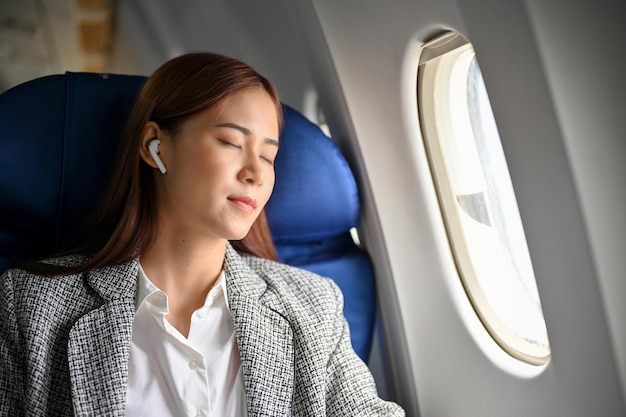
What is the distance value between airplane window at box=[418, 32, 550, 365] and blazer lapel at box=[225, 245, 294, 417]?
2.17ft

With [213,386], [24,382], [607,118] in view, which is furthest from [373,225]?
[24,382]

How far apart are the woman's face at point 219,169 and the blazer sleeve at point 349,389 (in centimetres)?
45

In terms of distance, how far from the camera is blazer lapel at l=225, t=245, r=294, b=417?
1717 mm

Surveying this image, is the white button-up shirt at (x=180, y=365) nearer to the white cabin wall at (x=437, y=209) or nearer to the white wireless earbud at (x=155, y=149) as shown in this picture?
the white wireless earbud at (x=155, y=149)

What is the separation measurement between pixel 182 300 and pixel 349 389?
1.69 feet

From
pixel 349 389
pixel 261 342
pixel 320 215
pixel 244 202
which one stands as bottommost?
pixel 349 389

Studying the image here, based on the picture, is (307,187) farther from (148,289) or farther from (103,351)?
(103,351)

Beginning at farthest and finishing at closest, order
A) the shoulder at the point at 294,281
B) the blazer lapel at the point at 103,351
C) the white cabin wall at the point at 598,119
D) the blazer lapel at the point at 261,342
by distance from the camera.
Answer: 1. the shoulder at the point at 294,281
2. the blazer lapel at the point at 261,342
3. the blazer lapel at the point at 103,351
4. the white cabin wall at the point at 598,119

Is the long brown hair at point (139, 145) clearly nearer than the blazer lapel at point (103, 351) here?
No

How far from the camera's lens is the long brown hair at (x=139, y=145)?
180 cm

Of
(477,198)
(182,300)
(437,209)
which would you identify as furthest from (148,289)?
(477,198)

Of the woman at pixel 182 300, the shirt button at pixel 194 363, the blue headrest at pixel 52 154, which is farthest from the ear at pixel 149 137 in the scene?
the shirt button at pixel 194 363

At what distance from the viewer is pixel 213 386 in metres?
1.71

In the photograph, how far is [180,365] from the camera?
1.67m
